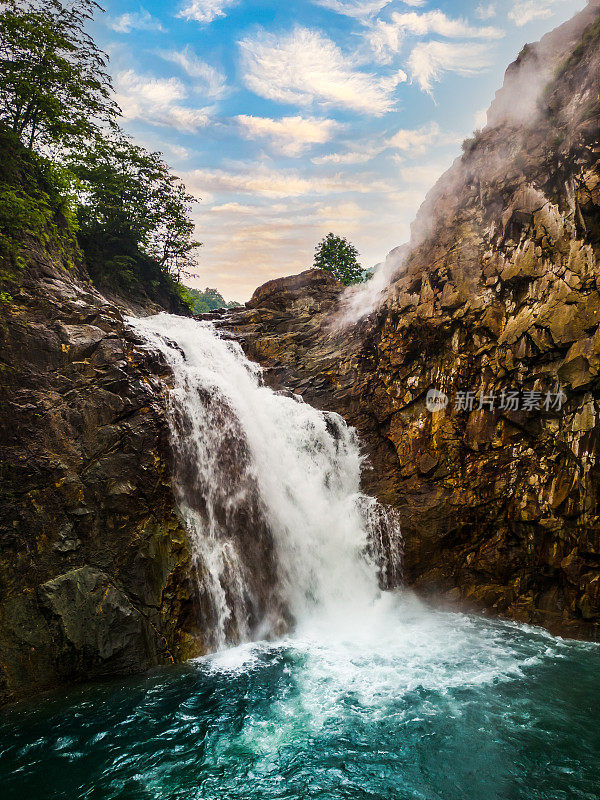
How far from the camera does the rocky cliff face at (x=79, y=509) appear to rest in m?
9.40

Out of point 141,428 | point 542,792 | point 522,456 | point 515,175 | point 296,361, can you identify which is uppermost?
point 515,175

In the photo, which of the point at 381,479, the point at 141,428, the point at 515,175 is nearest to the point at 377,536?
the point at 381,479

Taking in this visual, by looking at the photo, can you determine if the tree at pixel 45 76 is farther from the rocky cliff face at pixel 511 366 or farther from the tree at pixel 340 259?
the tree at pixel 340 259

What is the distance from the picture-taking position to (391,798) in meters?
6.45

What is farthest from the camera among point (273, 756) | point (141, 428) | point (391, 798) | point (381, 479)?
point (381, 479)

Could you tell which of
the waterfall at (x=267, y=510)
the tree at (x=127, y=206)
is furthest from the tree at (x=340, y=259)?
the waterfall at (x=267, y=510)

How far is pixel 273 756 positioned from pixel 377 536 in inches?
334

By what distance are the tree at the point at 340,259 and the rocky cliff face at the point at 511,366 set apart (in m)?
23.9

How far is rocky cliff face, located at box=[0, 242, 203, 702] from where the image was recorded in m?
9.40

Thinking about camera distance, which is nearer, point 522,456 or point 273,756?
point 273,756

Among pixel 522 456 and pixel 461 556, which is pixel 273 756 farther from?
pixel 522 456
